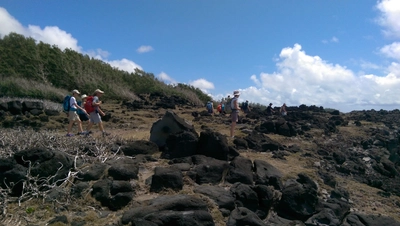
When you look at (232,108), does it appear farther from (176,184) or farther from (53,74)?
(53,74)

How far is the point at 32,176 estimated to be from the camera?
20.6 ft

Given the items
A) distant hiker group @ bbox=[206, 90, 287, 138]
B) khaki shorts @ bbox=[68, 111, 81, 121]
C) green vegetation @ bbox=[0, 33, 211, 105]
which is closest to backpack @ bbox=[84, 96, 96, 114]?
khaki shorts @ bbox=[68, 111, 81, 121]

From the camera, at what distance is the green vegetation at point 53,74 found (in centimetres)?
2205

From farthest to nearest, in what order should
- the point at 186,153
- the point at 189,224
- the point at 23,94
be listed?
the point at 23,94 < the point at 186,153 < the point at 189,224

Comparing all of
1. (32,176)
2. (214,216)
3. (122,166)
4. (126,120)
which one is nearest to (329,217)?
(214,216)

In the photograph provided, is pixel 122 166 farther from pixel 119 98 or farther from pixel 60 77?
pixel 60 77

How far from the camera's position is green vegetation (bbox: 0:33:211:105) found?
22055 mm

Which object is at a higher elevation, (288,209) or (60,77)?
(60,77)

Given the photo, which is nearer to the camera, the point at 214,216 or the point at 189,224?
the point at 189,224

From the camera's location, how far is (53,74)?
26.7m

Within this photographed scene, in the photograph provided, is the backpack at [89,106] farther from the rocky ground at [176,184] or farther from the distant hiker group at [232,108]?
the distant hiker group at [232,108]

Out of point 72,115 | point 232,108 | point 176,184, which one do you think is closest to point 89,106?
point 72,115

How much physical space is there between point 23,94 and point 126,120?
28.2 feet

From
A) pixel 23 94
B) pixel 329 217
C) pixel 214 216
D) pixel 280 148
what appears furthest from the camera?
pixel 23 94
